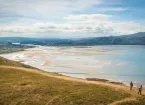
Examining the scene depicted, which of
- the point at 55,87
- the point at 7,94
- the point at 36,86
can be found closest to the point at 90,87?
the point at 55,87

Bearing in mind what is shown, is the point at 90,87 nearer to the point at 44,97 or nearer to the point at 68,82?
the point at 68,82

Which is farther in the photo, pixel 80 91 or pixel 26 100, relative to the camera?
pixel 80 91

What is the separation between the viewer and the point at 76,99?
5678 centimetres

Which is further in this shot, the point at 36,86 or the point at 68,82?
the point at 68,82

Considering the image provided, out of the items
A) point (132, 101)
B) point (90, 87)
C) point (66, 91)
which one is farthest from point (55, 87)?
point (132, 101)

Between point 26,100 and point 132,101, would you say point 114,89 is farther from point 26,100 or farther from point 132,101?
point 26,100

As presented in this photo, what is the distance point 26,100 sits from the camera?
187 ft

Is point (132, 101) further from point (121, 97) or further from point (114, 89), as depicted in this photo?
point (114, 89)

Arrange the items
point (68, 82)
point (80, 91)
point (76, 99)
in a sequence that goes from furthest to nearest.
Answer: point (68, 82)
point (80, 91)
point (76, 99)

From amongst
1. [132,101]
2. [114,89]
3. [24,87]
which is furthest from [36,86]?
[132,101]

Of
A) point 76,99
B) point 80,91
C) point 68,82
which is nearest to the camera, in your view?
point 76,99

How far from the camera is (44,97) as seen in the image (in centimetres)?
5800

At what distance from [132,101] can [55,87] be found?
17660mm

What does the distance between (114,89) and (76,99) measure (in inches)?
454
